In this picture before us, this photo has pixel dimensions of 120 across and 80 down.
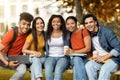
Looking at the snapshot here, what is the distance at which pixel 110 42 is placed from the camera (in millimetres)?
7203

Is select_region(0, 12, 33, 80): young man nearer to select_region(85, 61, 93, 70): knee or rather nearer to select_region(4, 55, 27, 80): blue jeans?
select_region(4, 55, 27, 80): blue jeans

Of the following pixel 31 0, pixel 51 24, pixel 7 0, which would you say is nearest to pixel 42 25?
pixel 51 24

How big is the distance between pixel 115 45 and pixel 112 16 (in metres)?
9.10

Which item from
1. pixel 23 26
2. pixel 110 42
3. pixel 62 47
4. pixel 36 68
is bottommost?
pixel 36 68

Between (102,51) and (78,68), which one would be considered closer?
(78,68)

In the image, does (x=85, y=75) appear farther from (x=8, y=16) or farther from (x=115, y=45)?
(x=8, y=16)

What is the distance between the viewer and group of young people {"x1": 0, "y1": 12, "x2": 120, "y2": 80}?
7.12m

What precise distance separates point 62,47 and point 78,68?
0.66 meters

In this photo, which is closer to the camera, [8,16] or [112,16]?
[112,16]

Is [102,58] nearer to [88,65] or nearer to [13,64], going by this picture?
[88,65]

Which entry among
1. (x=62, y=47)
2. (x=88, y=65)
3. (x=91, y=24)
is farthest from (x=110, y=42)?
(x=62, y=47)

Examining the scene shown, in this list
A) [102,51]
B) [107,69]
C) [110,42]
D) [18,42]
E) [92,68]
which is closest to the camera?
[107,69]

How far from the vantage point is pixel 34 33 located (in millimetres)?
7586

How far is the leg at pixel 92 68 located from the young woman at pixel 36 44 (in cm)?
88
